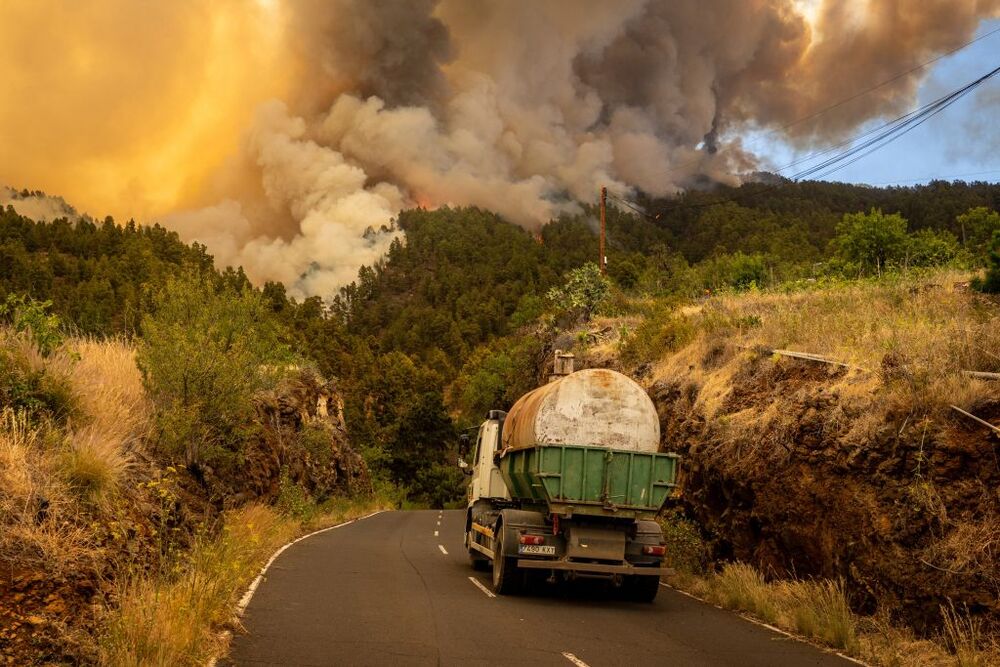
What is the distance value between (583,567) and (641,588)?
153 cm

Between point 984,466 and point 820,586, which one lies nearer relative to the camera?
point 984,466

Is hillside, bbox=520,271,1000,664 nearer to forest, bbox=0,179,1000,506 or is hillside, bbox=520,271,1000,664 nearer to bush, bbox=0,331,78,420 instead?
forest, bbox=0,179,1000,506

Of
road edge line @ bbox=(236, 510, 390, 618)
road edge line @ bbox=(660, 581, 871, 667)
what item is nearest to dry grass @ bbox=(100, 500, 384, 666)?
road edge line @ bbox=(236, 510, 390, 618)

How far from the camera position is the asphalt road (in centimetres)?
819

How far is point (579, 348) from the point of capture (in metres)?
29.7

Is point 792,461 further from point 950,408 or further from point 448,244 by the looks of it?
point 448,244

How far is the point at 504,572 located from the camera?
493 inches

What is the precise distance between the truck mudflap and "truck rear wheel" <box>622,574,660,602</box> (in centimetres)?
60


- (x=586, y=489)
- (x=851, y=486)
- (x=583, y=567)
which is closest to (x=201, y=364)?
(x=586, y=489)

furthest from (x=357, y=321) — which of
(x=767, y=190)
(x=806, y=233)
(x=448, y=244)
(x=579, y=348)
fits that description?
(x=579, y=348)

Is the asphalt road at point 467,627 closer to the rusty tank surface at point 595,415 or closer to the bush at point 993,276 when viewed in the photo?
the rusty tank surface at point 595,415

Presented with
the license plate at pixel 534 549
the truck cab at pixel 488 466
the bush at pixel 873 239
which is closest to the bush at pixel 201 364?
the truck cab at pixel 488 466

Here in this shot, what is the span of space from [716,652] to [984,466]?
154 inches

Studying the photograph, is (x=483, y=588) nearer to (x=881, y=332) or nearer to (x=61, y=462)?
(x=61, y=462)
